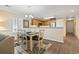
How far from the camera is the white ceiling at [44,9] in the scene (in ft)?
4.78

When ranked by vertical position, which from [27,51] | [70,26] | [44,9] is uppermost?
[44,9]

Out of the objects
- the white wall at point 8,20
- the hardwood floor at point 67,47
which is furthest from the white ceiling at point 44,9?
the hardwood floor at point 67,47

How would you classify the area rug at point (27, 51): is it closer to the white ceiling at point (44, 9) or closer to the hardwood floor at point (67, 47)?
the hardwood floor at point (67, 47)

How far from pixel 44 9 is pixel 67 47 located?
61 cm

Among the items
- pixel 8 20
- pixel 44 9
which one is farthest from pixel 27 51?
pixel 44 9

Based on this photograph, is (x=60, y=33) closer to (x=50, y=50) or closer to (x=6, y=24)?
(x=50, y=50)

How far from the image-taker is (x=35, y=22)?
154cm

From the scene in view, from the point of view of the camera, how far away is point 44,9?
149cm

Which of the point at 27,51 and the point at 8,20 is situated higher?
the point at 8,20

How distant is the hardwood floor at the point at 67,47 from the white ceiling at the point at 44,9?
35 centimetres

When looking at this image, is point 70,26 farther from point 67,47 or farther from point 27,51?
point 27,51
